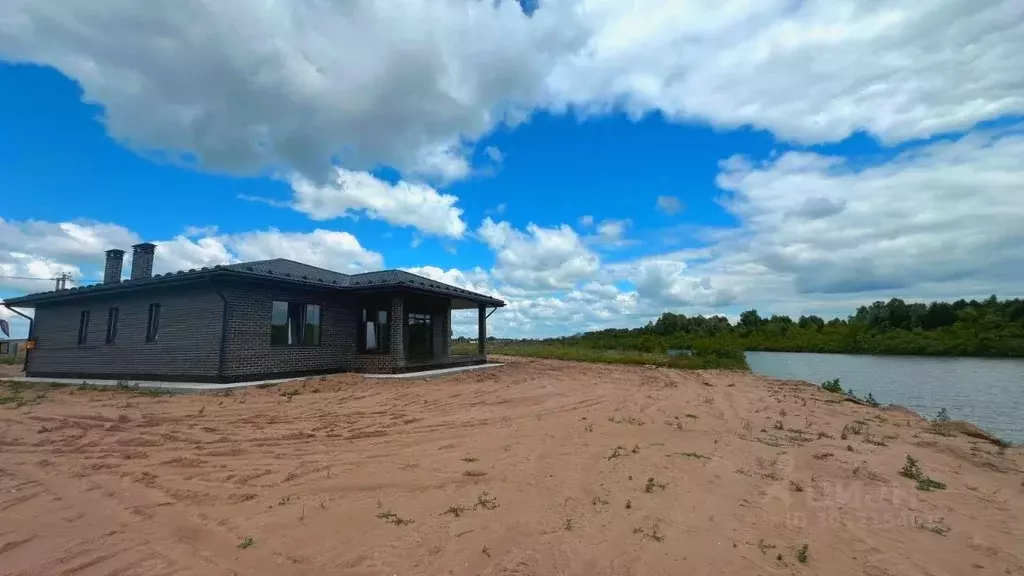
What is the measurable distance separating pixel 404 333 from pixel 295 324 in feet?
10.9

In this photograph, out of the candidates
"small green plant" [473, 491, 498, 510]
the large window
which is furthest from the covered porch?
"small green plant" [473, 491, 498, 510]

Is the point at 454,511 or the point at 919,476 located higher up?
the point at 454,511

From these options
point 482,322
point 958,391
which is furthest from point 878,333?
point 482,322

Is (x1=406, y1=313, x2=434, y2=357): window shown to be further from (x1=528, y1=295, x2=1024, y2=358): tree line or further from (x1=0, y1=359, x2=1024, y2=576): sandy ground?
(x1=528, y1=295, x2=1024, y2=358): tree line

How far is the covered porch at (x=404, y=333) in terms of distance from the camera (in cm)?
1466

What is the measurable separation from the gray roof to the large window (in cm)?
79

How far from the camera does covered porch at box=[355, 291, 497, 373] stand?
14656 millimetres

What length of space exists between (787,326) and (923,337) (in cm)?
2358

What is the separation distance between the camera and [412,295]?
15531mm

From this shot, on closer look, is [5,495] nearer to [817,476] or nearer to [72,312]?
[817,476]

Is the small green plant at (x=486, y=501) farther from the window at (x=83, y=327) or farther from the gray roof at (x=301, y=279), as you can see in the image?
the window at (x=83, y=327)

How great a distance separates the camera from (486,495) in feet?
14.5

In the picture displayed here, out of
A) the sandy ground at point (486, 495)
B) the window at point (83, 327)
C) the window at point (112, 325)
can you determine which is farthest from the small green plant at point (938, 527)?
the window at point (83, 327)

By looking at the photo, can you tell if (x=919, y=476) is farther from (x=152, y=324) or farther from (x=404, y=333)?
(x=152, y=324)
